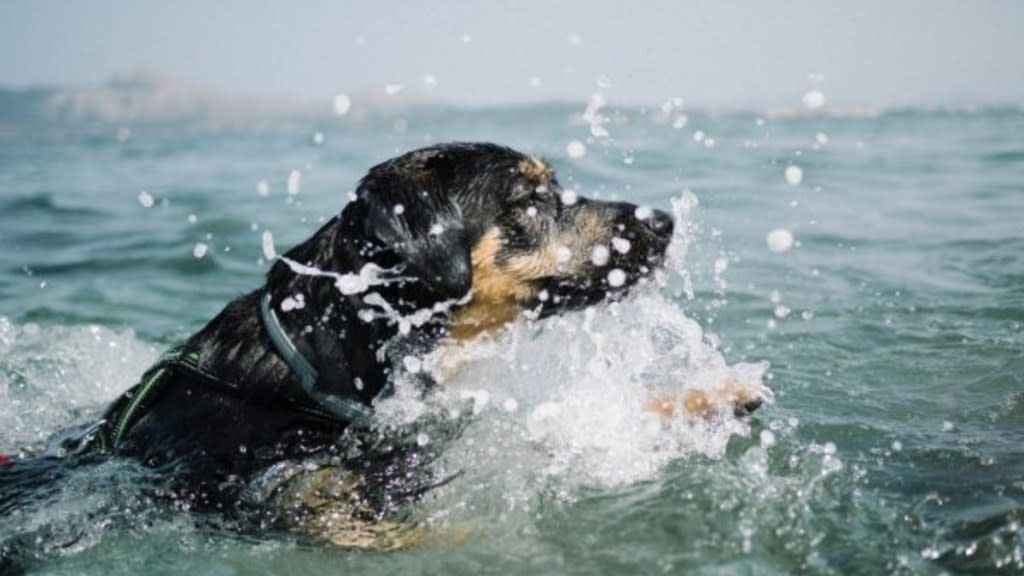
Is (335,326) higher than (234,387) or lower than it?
higher

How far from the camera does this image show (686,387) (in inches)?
185

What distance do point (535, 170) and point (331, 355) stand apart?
55.2 inches

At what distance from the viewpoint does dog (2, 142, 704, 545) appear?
409 centimetres

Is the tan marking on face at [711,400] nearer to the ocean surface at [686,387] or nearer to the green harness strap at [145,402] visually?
the ocean surface at [686,387]

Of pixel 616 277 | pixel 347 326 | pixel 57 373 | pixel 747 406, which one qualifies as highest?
pixel 616 277

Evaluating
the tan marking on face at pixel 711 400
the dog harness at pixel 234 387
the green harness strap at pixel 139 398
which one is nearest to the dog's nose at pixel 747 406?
the tan marking on face at pixel 711 400

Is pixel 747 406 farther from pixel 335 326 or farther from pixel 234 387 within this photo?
pixel 234 387

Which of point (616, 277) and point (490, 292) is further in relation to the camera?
point (616, 277)

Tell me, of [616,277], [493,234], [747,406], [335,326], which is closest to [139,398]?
[335,326]

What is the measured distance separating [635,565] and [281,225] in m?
10.3

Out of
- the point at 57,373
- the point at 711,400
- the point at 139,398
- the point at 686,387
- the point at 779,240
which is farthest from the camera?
the point at 779,240

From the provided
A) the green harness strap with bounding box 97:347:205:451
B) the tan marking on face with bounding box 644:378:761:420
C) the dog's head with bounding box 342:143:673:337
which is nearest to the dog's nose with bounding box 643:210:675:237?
the dog's head with bounding box 342:143:673:337

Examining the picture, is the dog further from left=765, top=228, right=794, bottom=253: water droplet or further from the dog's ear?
left=765, top=228, right=794, bottom=253: water droplet

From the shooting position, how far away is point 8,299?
32.2ft
